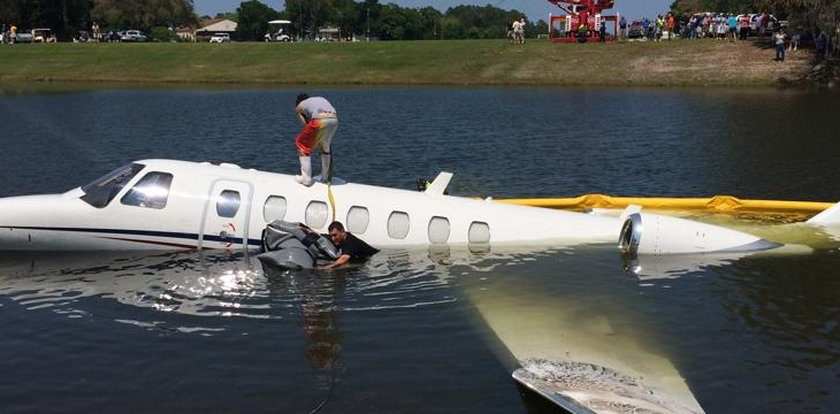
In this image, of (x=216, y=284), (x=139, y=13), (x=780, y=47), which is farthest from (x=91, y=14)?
(x=216, y=284)

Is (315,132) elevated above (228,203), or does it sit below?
above

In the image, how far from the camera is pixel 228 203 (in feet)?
67.6

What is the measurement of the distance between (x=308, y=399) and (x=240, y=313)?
4.26m

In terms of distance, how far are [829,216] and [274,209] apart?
13699 mm

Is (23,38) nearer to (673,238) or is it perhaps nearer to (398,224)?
(398,224)

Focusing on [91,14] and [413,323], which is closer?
[413,323]

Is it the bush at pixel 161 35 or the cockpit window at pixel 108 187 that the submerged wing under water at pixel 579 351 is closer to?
the cockpit window at pixel 108 187

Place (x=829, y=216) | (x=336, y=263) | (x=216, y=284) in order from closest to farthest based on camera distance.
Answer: (x=216, y=284) < (x=336, y=263) < (x=829, y=216)

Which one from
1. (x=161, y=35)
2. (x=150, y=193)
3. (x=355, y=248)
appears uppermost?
(x=161, y=35)

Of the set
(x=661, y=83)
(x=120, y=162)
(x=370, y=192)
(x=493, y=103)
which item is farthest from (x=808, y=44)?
(x=370, y=192)

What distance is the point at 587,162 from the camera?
37.4 metres

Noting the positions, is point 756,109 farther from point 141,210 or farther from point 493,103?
point 141,210

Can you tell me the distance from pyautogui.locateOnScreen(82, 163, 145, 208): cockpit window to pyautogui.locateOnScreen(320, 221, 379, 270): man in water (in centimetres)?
478

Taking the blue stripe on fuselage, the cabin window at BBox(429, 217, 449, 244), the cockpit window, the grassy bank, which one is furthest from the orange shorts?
the grassy bank
